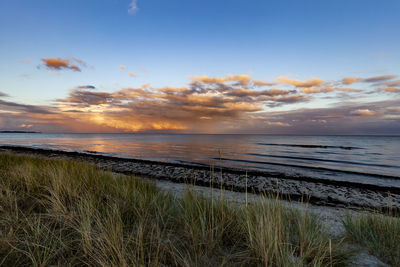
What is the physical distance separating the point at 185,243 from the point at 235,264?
91 cm

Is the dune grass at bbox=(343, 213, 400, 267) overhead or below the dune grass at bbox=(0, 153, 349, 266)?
below

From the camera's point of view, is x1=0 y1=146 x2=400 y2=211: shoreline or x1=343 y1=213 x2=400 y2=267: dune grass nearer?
x1=343 y1=213 x2=400 y2=267: dune grass

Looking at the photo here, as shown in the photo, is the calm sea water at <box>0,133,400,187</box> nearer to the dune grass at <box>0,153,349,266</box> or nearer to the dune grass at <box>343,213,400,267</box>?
the dune grass at <box>0,153,349,266</box>

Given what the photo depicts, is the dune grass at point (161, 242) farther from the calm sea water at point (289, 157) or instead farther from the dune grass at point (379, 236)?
the calm sea water at point (289, 157)

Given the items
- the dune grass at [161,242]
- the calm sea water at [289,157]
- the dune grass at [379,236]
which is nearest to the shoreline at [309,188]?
the calm sea water at [289,157]

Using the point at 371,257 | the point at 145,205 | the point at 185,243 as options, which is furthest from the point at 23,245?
the point at 371,257

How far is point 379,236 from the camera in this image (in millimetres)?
4016

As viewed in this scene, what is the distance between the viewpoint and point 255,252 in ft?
9.31

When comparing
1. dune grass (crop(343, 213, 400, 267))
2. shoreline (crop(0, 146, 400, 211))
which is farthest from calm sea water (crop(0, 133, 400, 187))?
dune grass (crop(343, 213, 400, 267))

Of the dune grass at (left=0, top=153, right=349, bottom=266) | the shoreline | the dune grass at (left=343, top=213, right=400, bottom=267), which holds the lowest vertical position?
the shoreline

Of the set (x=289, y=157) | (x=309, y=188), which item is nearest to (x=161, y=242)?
(x=309, y=188)

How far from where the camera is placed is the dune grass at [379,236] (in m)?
3.37

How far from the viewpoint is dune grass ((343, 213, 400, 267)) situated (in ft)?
11.1

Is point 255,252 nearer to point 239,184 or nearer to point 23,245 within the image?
point 23,245
